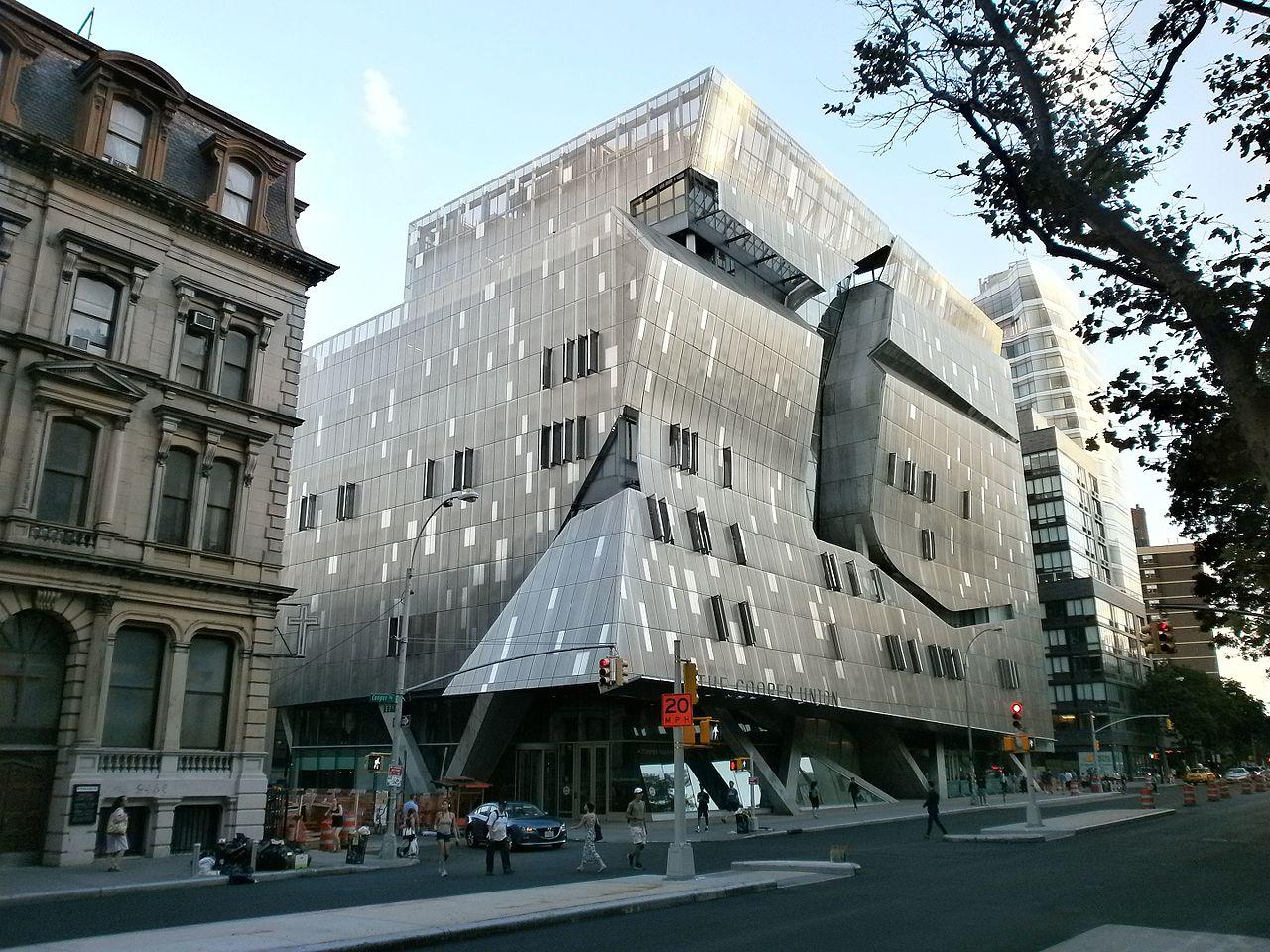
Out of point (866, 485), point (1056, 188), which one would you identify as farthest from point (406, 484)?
point (1056, 188)

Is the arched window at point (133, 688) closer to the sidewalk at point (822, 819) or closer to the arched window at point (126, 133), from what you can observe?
the arched window at point (126, 133)

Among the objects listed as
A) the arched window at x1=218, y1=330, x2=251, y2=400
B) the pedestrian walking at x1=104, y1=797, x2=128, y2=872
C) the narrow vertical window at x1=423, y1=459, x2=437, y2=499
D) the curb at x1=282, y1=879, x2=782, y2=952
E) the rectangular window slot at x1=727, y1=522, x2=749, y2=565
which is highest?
the narrow vertical window at x1=423, y1=459, x2=437, y2=499

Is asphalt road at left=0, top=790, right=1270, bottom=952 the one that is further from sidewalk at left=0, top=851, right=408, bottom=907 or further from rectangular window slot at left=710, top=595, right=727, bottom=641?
rectangular window slot at left=710, top=595, right=727, bottom=641

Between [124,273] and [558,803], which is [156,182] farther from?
A: [558,803]

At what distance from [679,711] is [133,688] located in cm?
1658

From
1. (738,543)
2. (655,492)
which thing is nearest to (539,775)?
(738,543)

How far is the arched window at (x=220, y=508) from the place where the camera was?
99.7 feet

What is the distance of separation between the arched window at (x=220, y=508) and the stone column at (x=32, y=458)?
4.95 m

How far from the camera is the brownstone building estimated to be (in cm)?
2598

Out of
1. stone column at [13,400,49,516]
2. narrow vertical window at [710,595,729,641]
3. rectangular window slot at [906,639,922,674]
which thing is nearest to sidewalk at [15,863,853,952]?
stone column at [13,400,49,516]

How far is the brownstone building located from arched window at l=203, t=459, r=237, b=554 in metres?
0.06

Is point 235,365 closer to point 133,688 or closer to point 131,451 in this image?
point 131,451

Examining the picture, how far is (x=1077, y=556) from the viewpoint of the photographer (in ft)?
381

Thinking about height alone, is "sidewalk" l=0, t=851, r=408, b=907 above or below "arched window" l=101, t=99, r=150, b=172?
below
